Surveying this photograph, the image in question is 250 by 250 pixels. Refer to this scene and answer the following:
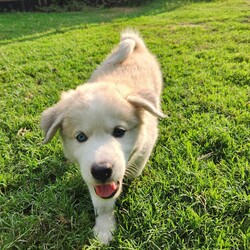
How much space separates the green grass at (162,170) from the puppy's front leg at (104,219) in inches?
2.0

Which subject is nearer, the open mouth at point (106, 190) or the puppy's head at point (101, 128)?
the puppy's head at point (101, 128)

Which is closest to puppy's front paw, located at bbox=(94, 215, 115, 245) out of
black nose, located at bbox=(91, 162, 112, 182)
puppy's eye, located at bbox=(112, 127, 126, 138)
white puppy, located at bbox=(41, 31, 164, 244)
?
white puppy, located at bbox=(41, 31, 164, 244)

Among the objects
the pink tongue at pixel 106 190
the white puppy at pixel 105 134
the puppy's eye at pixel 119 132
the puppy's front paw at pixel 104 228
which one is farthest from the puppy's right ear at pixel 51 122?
the puppy's front paw at pixel 104 228

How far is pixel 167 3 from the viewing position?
13094 mm

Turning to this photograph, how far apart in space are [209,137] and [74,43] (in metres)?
4.49

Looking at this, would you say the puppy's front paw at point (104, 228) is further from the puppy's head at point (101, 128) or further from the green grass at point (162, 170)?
the puppy's head at point (101, 128)

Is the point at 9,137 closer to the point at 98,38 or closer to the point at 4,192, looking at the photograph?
the point at 4,192

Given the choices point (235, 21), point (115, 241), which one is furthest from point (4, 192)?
point (235, 21)

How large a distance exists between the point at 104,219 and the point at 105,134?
1.98 ft

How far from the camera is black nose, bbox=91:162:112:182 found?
1806 millimetres

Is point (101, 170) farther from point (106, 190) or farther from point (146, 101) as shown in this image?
point (146, 101)

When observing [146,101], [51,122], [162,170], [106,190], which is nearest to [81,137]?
[51,122]

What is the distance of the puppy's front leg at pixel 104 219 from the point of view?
2102mm

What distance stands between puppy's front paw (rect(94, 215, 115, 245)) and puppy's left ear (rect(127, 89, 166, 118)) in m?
0.79
